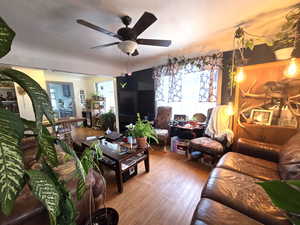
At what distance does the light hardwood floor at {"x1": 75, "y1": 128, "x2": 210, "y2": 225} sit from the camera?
1.40 meters

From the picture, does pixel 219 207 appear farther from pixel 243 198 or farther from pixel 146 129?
pixel 146 129

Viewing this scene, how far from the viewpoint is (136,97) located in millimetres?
3859

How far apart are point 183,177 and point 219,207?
3.67ft

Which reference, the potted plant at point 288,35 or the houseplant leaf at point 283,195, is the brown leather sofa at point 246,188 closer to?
the houseplant leaf at point 283,195

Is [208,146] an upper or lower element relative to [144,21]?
lower

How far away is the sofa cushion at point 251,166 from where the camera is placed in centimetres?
132

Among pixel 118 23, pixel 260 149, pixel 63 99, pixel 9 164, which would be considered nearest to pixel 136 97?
pixel 118 23

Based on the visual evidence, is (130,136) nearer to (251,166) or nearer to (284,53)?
(251,166)

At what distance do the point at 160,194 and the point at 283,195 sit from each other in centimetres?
153

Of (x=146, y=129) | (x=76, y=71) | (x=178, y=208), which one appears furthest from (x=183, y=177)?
(x=76, y=71)

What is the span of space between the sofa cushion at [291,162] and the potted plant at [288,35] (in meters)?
1.10

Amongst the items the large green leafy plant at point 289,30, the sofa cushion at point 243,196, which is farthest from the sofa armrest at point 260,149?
the large green leafy plant at point 289,30

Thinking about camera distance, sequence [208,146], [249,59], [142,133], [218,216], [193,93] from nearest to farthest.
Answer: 1. [218,216]
2. [142,133]
3. [208,146]
4. [249,59]
5. [193,93]

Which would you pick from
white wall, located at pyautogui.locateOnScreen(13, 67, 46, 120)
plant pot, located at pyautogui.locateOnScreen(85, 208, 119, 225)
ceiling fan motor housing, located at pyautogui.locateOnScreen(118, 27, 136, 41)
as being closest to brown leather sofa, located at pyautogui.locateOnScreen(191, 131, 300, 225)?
plant pot, located at pyautogui.locateOnScreen(85, 208, 119, 225)
